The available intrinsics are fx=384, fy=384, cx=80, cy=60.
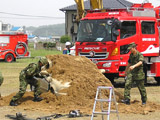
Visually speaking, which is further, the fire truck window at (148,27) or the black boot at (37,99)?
the fire truck window at (148,27)

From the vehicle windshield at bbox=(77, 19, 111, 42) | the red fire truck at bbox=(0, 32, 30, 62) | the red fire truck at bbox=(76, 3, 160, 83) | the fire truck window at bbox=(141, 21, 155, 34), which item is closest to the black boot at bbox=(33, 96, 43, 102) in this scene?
the red fire truck at bbox=(76, 3, 160, 83)

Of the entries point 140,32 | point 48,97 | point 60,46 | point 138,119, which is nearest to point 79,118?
point 138,119

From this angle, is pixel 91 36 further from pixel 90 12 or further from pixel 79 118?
pixel 79 118

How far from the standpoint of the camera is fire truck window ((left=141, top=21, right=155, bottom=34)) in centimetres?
1616

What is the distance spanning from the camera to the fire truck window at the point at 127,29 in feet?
51.1

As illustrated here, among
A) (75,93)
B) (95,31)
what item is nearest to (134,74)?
(75,93)

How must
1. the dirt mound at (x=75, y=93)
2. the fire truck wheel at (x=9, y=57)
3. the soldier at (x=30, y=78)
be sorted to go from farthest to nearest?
the fire truck wheel at (x=9, y=57)
the soldier at (x=30, y=78)
the dirt mound at (x=75, y=93)

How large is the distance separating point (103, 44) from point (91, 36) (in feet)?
2.17

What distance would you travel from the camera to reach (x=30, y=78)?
37.2ft

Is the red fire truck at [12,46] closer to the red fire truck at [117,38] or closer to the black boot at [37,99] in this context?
the red fire truck at [117,38]

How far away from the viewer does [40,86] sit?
1180 cm

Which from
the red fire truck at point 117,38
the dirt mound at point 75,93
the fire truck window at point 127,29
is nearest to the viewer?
the dirt mound at point 75,93

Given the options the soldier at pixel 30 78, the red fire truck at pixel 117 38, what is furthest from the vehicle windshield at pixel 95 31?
the soldier at pixel 30 78

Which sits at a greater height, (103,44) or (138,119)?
(103,44)
